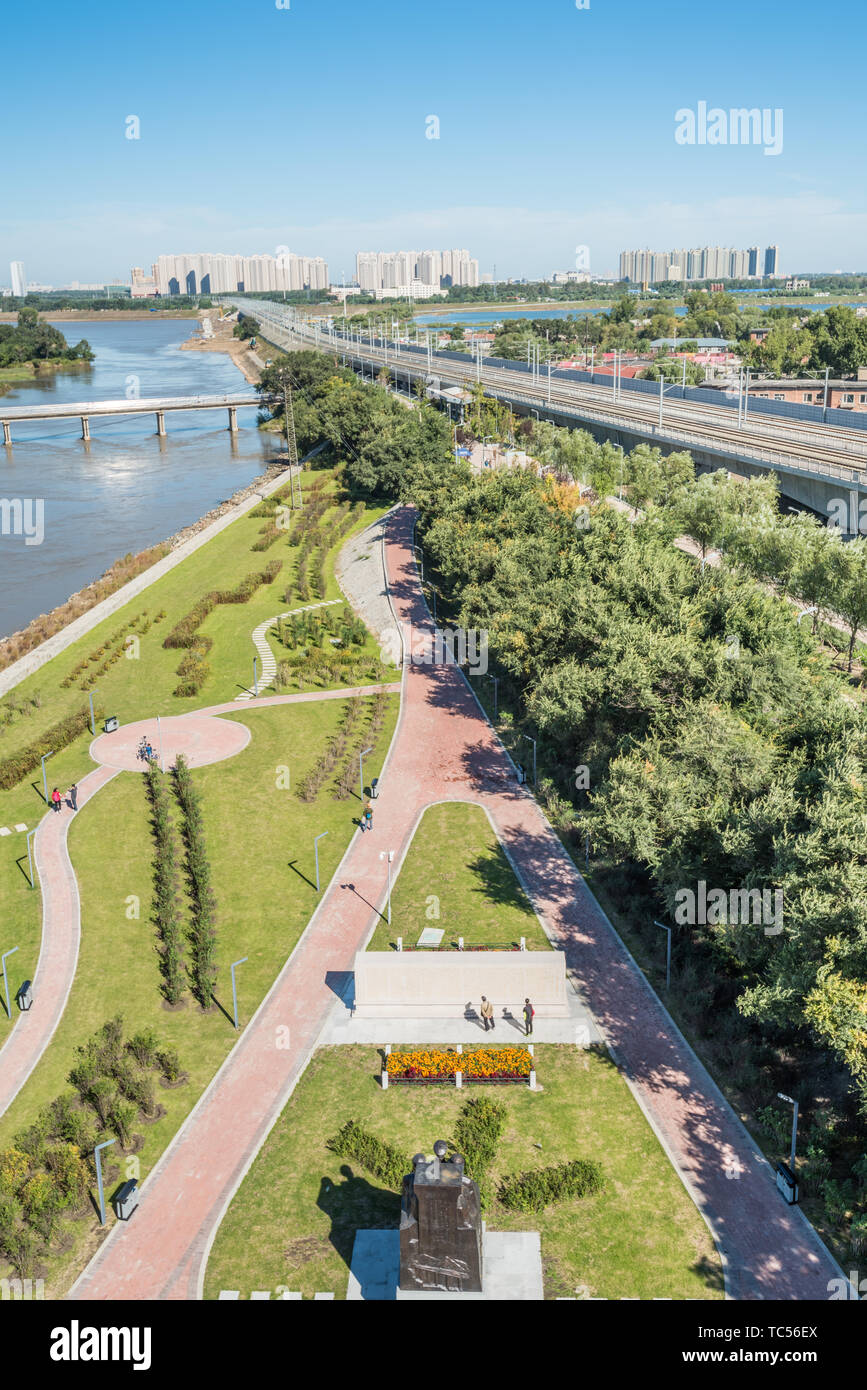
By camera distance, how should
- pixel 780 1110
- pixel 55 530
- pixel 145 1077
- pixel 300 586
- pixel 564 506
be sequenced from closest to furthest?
pixel 780 1110
pixel 145 1077
pixel 564 506
pixel 300 586
pixel 55 530

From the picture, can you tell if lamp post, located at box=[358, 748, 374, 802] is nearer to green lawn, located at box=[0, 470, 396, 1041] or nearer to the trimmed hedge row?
green lawn, located at box=[0, 470, 396, 1041]

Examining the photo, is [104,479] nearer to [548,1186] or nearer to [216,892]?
[216,892]

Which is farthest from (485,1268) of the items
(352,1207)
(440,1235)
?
(352,1207)

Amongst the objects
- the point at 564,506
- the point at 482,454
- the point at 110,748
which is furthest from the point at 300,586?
the point at 482,454

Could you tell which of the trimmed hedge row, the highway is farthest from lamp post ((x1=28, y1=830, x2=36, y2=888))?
the highway

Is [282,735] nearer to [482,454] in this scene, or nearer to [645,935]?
[645,935]
